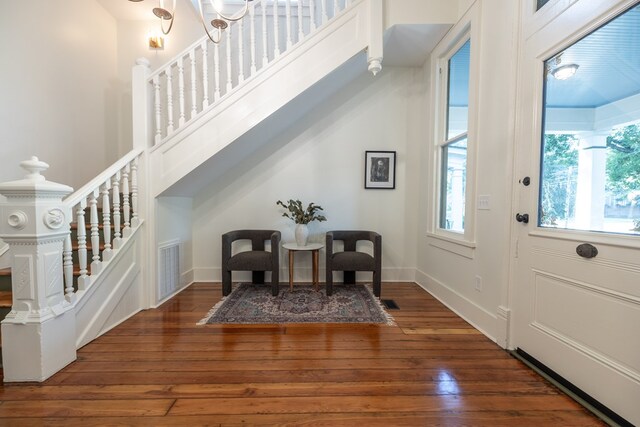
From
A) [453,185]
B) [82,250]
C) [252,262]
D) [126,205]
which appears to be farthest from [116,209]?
[453,185]

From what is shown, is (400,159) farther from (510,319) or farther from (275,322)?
(275,322)

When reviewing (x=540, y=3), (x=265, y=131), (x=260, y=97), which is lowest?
(x=265, y=131)

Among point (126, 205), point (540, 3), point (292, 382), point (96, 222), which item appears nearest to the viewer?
point (292, 382)

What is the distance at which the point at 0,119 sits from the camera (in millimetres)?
2104

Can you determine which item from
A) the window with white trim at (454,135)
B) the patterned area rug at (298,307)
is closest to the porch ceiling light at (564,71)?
the window with white trim at (454,135)

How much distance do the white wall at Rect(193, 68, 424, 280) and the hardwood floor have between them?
1.49 m

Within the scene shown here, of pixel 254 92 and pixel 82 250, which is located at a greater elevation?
pixel 254 92

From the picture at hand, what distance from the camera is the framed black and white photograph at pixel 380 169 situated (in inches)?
135

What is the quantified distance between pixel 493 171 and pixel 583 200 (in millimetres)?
627

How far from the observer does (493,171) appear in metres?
1.99

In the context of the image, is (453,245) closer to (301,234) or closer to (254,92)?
(301,234)

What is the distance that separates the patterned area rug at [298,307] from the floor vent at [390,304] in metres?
0.07

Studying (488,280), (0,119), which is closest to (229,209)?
(0,119)

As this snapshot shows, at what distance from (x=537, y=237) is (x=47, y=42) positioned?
452 cm
